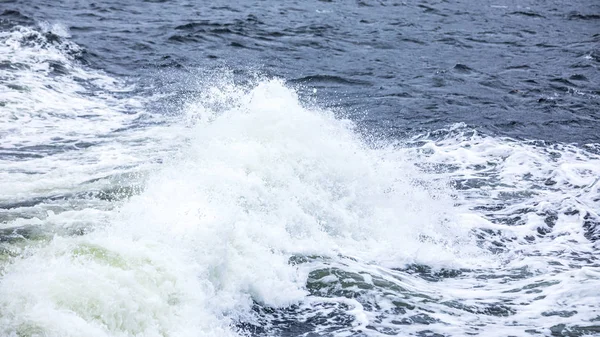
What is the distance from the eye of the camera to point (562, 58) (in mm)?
15820

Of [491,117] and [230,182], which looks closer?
[230,182]

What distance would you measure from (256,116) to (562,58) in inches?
338

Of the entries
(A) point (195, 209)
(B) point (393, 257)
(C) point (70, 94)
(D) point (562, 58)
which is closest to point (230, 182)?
(A) point (195, 209)

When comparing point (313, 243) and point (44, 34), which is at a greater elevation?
point (44, 34)

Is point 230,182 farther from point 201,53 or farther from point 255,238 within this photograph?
point 201,53

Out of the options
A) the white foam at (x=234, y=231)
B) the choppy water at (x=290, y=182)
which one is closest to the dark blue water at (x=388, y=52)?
the choppy water at (x=290, y=182)

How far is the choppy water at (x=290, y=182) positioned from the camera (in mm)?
6328

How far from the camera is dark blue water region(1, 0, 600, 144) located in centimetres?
1267

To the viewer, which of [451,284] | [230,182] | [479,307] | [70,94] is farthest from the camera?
[70,94]

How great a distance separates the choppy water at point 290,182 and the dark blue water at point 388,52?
0.08m

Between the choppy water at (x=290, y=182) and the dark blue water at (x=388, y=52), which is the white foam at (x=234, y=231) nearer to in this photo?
the choppy water at (x=290, y=182)

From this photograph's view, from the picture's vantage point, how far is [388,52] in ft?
52.5

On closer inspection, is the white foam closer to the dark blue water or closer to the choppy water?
the choppy water

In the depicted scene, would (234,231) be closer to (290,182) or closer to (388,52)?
(290,182)
